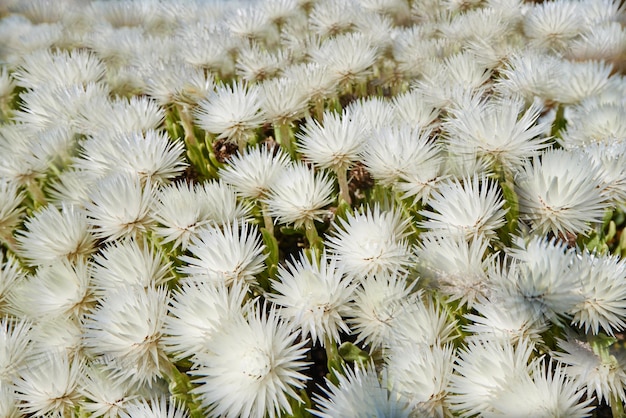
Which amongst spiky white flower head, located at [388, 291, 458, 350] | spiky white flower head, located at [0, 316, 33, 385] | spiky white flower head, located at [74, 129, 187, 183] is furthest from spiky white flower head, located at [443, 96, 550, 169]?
spiky white flower head, located at [0, 316, 33, 385]

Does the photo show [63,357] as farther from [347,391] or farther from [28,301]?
[347,391]

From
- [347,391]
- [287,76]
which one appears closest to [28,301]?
[347,391]

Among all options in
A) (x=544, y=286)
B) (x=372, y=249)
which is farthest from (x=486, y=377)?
(x=372, y=249)

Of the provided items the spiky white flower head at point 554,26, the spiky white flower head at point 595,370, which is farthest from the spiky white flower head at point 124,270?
the spiky white flower head at point 554,26

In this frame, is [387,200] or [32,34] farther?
[32,34]

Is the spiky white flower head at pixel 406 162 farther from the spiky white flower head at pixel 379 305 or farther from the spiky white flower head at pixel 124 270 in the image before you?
the spiky white flower head at pixel 124 270

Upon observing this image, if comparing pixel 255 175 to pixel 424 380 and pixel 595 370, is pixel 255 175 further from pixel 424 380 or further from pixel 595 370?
pixel 595 370

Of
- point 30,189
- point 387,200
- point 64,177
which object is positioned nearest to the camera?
point 387,200
